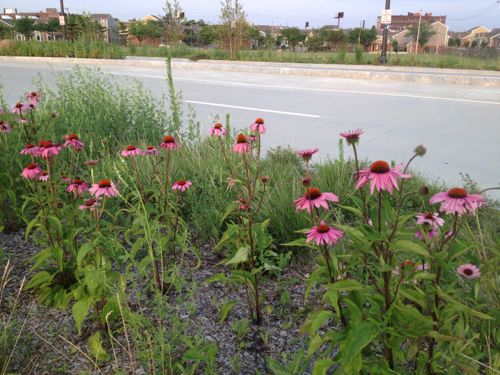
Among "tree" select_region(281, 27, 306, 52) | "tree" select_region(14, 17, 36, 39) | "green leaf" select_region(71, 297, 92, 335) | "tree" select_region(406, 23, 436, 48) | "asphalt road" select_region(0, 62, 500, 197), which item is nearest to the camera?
"green leaf" select_region(71, 297, 92, 335)

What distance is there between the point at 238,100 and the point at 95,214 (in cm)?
682

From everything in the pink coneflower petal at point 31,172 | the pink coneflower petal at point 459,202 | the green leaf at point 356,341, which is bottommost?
the green leaf at point 356,341

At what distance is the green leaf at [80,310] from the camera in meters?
1.86

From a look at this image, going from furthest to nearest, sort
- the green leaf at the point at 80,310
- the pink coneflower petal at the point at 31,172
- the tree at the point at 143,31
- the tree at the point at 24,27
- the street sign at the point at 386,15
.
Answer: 1. the tree at the point at 143,31
2. the tree at the point at 24,27
3. the street sign at the point at 386,15
4. the pink coneflower petal at the point at 31,172
5. the green leaf at the point at 80,310

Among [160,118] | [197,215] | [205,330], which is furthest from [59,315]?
[160,118]

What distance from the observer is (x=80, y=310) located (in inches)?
74.9

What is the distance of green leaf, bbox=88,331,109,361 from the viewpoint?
1.93m

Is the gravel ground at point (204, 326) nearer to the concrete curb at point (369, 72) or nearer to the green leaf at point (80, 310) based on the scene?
the green leaf at point (80, 310)

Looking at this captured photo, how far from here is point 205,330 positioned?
2.16 m

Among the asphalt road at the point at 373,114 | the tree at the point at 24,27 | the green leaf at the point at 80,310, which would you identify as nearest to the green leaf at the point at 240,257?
the green leaf at the point at 80,310

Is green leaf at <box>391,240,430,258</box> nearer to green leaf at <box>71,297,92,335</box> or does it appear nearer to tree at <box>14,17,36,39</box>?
green leaf at <box>71,297,92,335</box>

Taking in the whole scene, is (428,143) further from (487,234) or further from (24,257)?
(24,257)

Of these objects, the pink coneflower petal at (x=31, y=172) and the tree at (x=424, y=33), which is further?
the tree at (x=424, y=33)

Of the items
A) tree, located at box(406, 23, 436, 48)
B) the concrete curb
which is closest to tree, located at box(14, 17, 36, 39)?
the concrete curb
